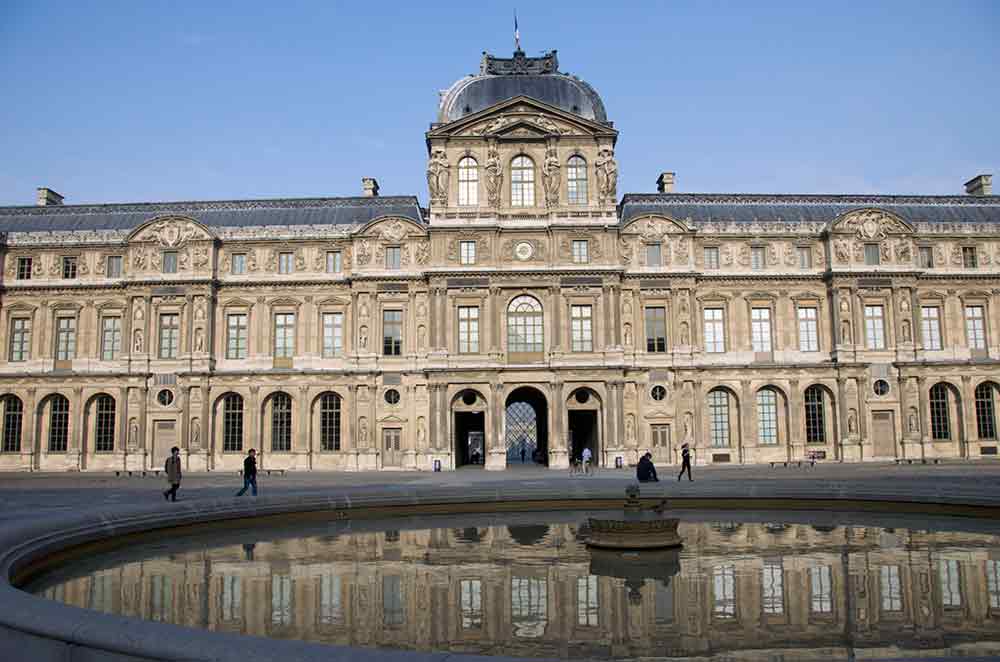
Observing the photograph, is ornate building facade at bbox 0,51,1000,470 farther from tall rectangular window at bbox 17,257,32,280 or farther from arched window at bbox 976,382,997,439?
tall rectangular window at bbox 17,257,32,280

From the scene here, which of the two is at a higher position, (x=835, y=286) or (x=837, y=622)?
(x=835, y=286)

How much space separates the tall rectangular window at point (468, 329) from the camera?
1844 inches

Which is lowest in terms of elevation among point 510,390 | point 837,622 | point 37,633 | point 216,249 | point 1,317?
point 837,622

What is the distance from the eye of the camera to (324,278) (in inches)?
1924

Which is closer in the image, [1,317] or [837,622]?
[837,622]

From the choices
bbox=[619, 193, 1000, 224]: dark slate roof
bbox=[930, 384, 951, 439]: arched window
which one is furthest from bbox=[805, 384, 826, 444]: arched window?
bbox=[619, 193, 1000, 224]: dark slate roof

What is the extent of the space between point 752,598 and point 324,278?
130ft

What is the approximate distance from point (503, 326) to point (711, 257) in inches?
523

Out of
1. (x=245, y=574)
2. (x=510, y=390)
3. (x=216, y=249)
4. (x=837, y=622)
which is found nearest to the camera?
(x=837, y=622)

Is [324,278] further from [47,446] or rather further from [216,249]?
[47,446]


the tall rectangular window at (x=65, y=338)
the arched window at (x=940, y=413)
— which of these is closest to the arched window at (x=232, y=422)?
the tall rectangular window at (x=65, y=338)

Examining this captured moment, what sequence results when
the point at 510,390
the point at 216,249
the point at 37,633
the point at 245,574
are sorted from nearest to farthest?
the point at 37,633, the point at 245,574, the point at 510,390, the point at 216,249

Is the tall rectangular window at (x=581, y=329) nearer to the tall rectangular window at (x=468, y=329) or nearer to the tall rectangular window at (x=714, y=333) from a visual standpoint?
the tall rectangular window at (x=468, y=329)

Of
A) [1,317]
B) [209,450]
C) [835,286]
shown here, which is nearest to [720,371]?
[835,286]
